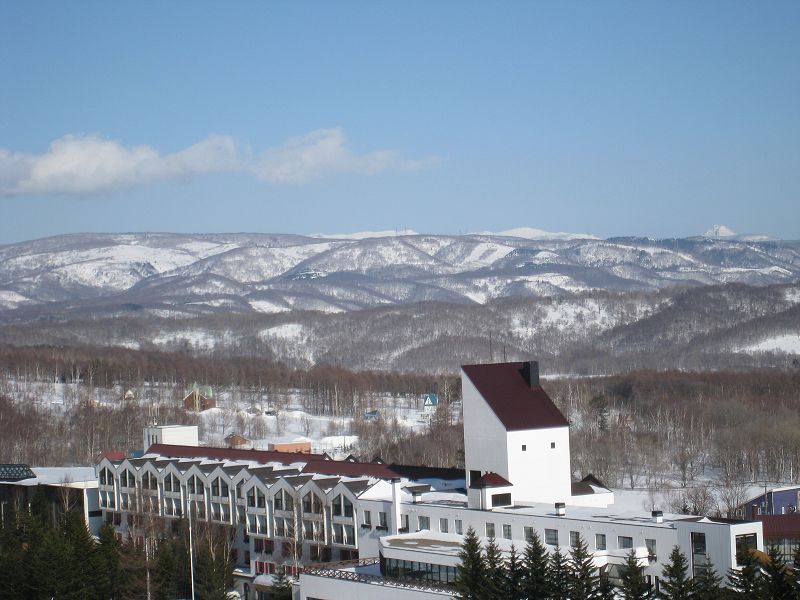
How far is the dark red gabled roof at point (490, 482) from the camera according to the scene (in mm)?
35412

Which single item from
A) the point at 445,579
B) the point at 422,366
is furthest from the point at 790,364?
the point at 445,579

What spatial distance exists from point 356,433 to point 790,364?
65.0 metres

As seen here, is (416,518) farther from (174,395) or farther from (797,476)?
(174,395)

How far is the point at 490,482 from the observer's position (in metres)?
35.5

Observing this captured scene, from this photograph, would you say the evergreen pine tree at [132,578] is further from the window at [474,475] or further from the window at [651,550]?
the window at [651,550]

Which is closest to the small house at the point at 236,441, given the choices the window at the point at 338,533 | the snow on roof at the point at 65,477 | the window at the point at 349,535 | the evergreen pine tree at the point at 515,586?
the snow on roof at the point at 65,477

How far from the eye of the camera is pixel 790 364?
13025cm

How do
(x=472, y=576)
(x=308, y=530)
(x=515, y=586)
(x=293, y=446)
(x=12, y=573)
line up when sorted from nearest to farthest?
(x=515, y=586) → (x=472, y=576) → (x=12, y=573) → (x=308, y=530) → (x=293, y=446)

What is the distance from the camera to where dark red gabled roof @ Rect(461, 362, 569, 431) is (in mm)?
37747

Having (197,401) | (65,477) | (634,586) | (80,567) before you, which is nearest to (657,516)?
(634,586)

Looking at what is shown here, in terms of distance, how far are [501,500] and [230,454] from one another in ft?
48.7

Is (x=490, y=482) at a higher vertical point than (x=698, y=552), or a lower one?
higher

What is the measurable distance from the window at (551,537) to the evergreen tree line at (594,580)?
109 inches

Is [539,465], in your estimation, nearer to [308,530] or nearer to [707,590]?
[308,530]
